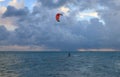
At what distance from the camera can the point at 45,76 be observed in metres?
66.0

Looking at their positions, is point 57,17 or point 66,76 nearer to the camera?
point 57,17

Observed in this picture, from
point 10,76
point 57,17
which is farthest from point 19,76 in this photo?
point 57,17

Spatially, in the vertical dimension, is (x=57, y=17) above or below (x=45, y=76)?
above

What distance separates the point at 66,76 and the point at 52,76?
3294 mm

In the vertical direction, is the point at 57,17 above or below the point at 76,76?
above

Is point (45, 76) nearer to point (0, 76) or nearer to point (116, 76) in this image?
point (0, 76)

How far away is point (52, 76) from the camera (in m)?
64.9

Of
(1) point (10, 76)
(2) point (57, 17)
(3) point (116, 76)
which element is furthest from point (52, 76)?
(2) point (57, 17)

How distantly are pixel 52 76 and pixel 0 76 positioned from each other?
1191 cm

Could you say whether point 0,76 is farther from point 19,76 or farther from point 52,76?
point 52,76

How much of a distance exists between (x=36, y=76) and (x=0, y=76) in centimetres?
821

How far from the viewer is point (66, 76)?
6438 cm

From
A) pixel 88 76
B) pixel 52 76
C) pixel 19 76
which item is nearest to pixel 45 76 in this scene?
pixel 52 76

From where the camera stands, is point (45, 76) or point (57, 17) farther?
point (45, 76)
